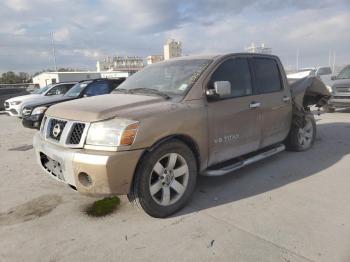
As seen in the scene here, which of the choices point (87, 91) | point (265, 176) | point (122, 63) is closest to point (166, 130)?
point (265, 176)

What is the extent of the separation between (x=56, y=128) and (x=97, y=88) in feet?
22.0

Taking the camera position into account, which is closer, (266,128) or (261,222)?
(261,222)

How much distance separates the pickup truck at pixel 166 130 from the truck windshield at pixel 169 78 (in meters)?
0.01

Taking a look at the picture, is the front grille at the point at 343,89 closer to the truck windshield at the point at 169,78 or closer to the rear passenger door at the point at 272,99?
the rear passenger door at the point at 272,99

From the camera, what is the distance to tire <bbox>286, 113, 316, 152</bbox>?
5992 millimetres

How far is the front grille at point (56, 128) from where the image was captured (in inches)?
141

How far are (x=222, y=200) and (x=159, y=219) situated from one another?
0.90m

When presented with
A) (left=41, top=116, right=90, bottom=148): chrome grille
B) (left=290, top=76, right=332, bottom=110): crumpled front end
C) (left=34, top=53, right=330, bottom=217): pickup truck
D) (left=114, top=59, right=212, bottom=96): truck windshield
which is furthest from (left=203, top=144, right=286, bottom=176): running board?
(left=41, top=116, right=90, bottom=148): chrome grille

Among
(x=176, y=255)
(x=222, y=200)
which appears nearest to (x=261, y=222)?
(x=222, y=200)

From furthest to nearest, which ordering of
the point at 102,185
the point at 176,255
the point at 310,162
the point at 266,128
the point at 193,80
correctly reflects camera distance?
the point at 310,162 < the point at 266,128 < the point at 193,80 < the point at 102,185 < the point at 176,255

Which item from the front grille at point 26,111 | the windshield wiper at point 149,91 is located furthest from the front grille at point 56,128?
the front grille at point 26,111

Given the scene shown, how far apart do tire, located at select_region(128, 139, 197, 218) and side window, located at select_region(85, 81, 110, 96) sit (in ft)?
22.2

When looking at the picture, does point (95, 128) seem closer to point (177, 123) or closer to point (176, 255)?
point (177, 123)

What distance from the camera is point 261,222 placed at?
345cm
